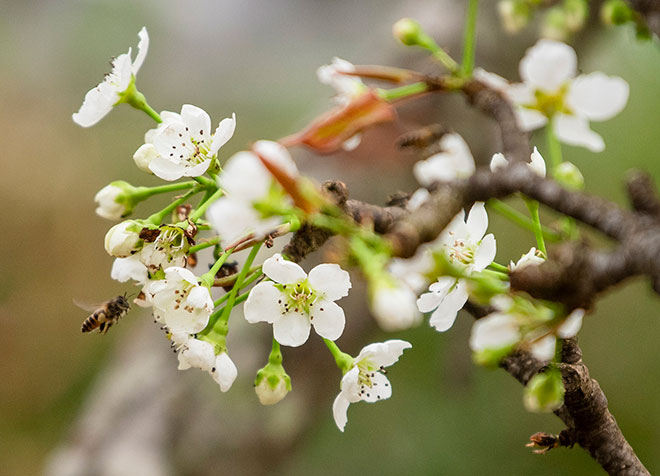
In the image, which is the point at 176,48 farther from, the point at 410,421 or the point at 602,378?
the point at 602,378

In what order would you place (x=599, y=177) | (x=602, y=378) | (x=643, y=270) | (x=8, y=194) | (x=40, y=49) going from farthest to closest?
(x=40, y=49) < (x=8, y=194) < (x=599, y=177) < (x=602, y=378) < (x=643, y=270)

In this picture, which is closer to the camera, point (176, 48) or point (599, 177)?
point (599, 177)

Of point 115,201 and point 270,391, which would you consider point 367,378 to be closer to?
point 270,391

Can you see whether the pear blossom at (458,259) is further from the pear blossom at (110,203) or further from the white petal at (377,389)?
the pear blossom at (110,203)

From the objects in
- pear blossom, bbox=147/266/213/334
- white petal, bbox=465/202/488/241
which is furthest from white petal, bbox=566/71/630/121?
pear blossom, bbox=147/266/213/334

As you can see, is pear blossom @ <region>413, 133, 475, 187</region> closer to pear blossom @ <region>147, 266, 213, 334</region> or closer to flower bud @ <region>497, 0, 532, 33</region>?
pear blossom @ <region>147, 266, 213, 334</region>

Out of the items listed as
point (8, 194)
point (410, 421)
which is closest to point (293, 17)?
point (8, 194)

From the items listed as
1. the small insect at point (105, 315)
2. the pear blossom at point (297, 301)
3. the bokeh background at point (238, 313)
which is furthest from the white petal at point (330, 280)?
the bokeh background at point (238, 313)

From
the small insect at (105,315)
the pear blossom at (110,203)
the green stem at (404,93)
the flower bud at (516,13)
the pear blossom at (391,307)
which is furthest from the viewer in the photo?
the flower bud at (516,13)
